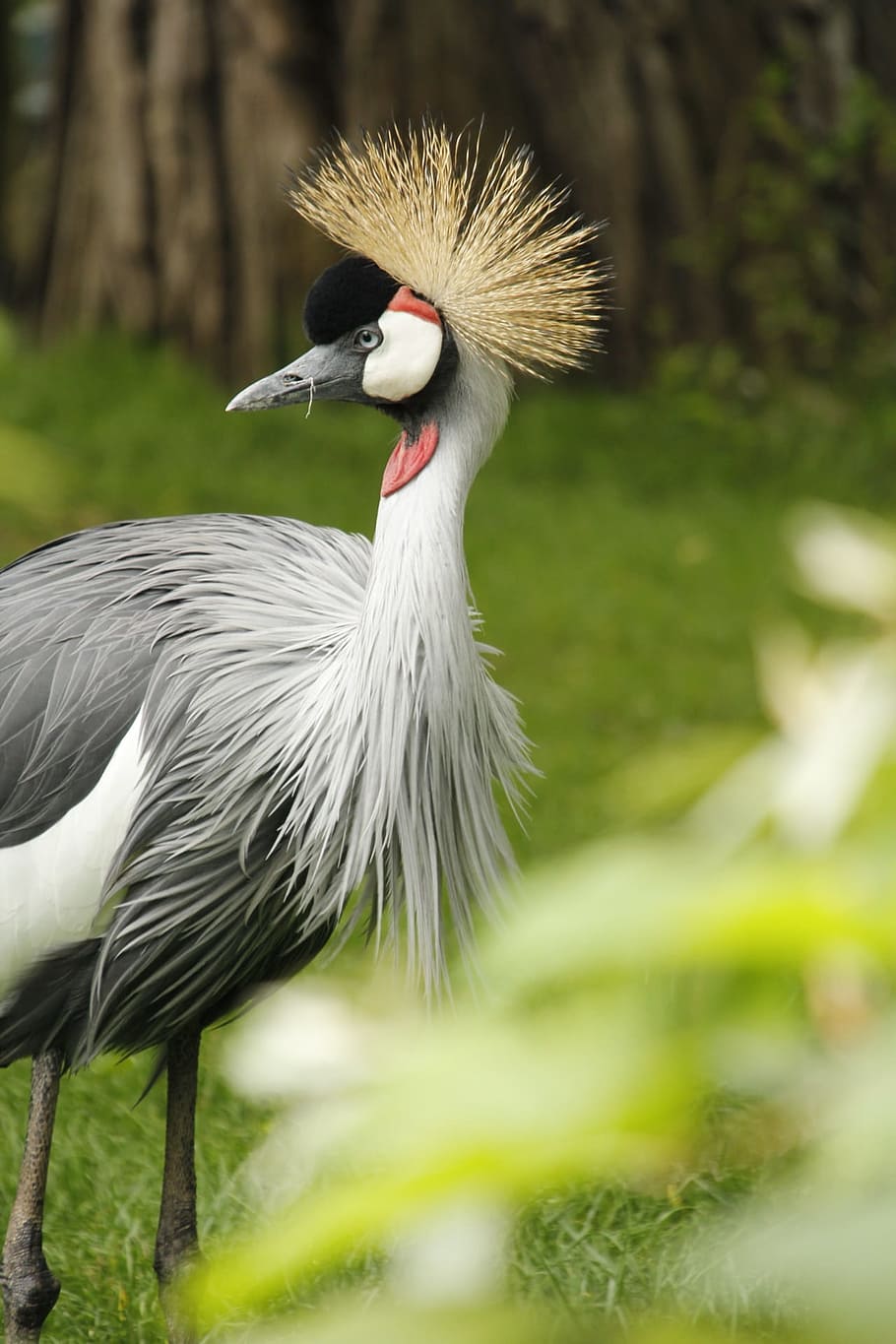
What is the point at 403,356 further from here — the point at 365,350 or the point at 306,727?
the point at 306,727

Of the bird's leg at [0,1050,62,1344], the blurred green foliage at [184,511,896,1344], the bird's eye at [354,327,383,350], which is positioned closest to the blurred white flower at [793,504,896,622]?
the blurred green foliage at [184,511,896,1344]

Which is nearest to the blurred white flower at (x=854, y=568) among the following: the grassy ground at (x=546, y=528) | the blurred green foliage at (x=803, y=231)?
the grassy ground at (x=546, y=528)

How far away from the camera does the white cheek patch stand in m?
2.34

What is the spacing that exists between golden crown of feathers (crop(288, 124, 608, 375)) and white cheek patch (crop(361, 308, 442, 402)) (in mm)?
48

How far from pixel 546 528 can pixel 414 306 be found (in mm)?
4521

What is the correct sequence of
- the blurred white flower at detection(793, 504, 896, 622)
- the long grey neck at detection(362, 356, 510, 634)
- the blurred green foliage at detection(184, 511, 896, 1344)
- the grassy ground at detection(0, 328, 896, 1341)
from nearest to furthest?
the blurred green foliage at detection(184, 511, 896, 1344), the blurred white flower at detection(793, 504, 896, 622), the long grey neck at detection(362, 356, 510, 634), the grassy ground at detection(0, 328, 896, 1341)

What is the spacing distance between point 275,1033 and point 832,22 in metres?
8.34

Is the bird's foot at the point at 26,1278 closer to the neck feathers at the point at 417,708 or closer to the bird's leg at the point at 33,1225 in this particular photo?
the bird's leg at the point at 33,1225

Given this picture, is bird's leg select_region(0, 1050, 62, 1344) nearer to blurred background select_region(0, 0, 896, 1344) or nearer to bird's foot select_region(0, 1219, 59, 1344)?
bird's foot select_region(0, 1219, 59, 1344)

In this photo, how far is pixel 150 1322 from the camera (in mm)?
2688

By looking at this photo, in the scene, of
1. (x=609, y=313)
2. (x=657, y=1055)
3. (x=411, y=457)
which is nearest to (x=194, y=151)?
(x=609, y=313)

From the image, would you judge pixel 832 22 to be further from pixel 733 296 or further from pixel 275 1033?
pixel 275 1033

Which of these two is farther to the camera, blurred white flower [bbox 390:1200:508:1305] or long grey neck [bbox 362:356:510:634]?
long grey neck [bbox 362:356:510:634]

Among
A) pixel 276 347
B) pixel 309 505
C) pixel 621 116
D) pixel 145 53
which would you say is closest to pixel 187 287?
pixel 276 347
